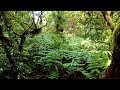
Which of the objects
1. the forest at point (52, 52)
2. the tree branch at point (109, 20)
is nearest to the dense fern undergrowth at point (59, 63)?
the forest at point (52, 52)

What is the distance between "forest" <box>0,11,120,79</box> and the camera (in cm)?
316

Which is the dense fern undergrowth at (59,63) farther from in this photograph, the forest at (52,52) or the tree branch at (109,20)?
the tree branch at (109,20)

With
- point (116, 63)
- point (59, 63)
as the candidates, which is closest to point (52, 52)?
point (59, 63)

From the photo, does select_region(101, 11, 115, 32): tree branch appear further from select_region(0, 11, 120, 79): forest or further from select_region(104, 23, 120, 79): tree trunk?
select_region(104, 23, 120, 79): tree trunk

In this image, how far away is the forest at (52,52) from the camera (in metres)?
3.16

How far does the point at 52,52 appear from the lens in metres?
3.53

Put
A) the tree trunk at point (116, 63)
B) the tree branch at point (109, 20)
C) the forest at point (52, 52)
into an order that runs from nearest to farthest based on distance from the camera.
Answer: the tree trunk at point (116, 63)
the forest at point (52, 52)
the tree branch at point (109, 20)

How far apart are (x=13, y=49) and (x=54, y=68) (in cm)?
73

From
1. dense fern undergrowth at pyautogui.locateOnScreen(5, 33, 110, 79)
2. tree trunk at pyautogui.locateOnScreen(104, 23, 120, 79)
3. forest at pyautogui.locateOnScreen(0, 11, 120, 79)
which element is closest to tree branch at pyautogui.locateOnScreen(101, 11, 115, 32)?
forest at pyautogui.locateOnScreen(0, 11, 120, 79)

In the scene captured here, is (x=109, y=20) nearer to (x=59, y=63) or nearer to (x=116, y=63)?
(x=59, y=63)

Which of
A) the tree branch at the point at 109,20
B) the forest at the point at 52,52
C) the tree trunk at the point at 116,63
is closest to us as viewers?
the tree trunk at the point at 116,63
